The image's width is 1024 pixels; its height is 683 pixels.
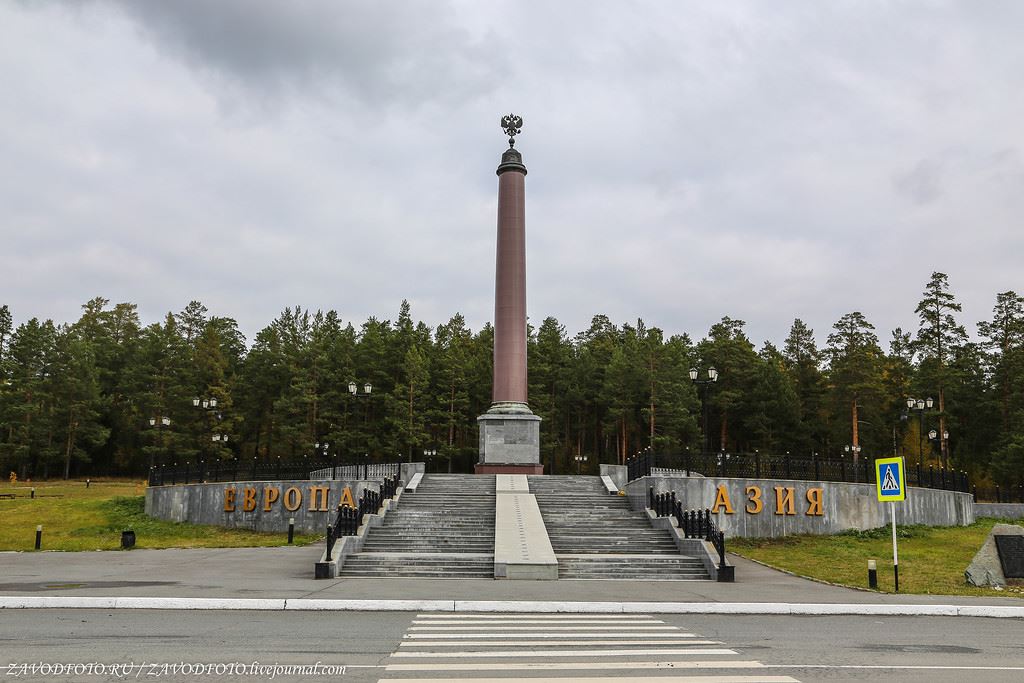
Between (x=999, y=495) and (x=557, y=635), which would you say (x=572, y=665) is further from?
(x=999, y=495)

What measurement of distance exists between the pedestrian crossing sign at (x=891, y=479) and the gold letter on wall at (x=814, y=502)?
424 inches

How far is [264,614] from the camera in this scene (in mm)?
13109

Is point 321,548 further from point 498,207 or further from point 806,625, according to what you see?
point 498,207

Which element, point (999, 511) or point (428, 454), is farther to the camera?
point (428, 454)

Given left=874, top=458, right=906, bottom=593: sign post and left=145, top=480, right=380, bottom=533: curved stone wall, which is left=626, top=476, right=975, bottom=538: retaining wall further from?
left=145, top=480, right=380, bottom=533: curved stone wall

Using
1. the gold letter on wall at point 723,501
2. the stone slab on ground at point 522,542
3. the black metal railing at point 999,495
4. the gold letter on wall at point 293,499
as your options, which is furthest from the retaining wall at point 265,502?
the black metal railing at point 999,495

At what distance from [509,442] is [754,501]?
13.1 metres

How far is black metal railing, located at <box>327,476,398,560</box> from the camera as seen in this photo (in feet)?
62.0

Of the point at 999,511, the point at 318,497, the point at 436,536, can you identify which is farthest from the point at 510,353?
the point at 999,511

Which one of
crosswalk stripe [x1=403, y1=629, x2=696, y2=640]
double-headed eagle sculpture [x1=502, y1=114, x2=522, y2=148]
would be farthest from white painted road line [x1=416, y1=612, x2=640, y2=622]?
double-headed eagle sculpture [x1=502, y1=114, x2=522, y2=148]

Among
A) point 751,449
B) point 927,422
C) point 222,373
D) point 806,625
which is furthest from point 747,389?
point 806,625

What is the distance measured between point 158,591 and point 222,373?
66.8 meters

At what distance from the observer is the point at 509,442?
37719mm

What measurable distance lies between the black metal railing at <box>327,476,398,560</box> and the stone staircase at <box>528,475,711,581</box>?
559cm
